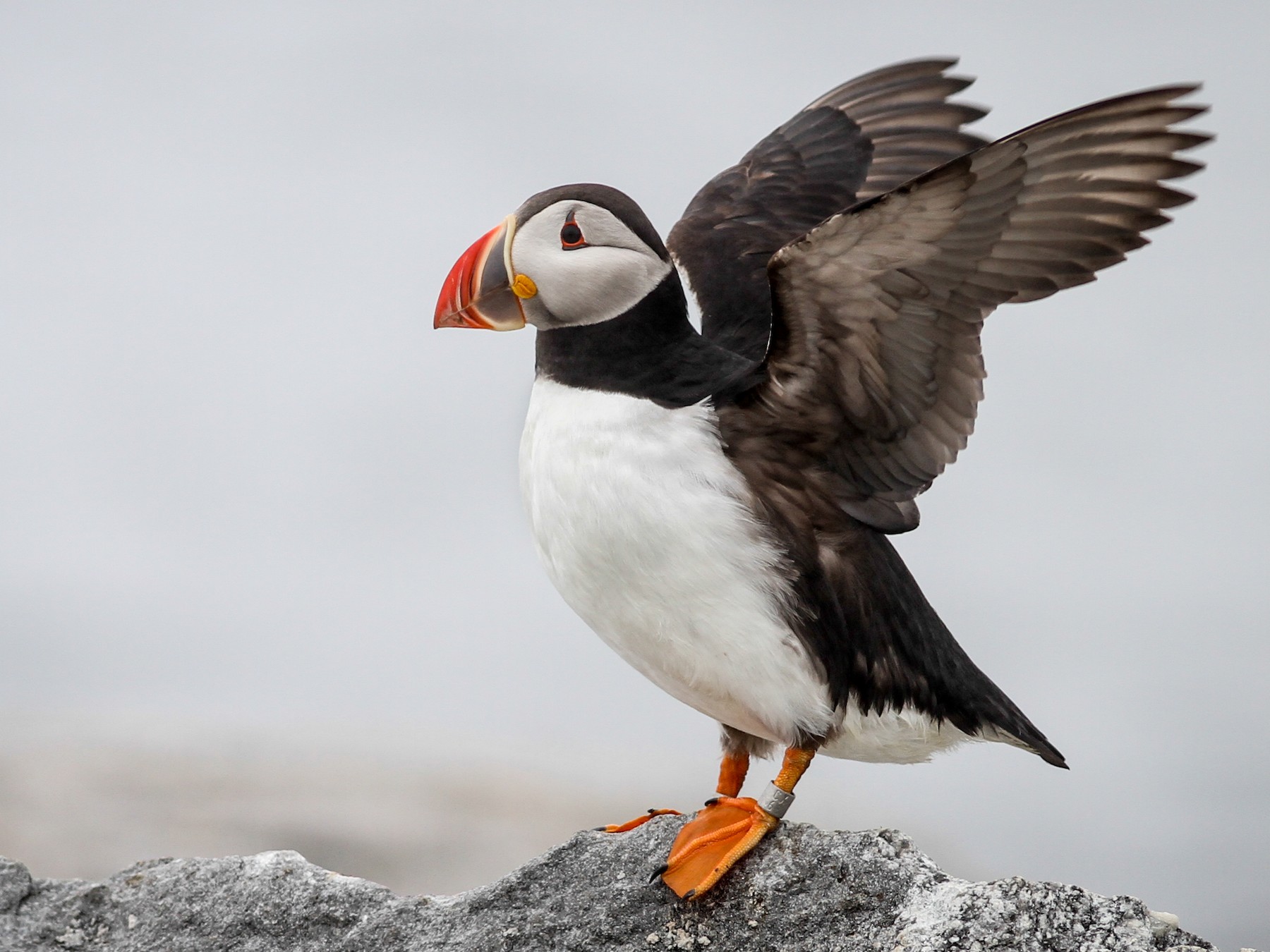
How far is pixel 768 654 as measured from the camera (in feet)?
9.44

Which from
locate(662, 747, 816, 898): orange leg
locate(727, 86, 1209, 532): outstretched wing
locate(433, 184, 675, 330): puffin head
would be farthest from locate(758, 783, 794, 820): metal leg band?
locate(433, 184, 675, 330): puffin head

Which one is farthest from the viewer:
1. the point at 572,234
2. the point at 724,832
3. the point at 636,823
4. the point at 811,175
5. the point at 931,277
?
the point at 811,175

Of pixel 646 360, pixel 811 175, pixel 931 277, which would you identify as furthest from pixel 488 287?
pixel 811 175

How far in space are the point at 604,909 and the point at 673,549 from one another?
2.49 feet

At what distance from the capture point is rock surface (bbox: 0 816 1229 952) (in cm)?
254

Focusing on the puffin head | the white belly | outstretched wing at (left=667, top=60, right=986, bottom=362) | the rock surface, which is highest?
outstretched wing at (left=667, top=60, right=986, bottom=362)

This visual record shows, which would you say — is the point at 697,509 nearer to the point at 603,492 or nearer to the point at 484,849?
the point at 603,492

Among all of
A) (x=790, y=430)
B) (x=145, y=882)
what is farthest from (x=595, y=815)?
(x=790, y=430)

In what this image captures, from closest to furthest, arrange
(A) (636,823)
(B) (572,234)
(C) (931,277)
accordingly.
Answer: (C) (931,277)
(B) (572,234)
(A) (636,823)

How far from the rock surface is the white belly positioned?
0.32 m

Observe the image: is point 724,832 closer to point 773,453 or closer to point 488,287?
point 773,453

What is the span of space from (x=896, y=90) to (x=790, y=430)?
57.2 inches

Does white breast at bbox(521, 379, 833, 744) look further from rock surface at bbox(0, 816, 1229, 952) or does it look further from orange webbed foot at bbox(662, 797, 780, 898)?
rock surface at bbox(0, 816, 1229, 952)

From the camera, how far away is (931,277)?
2.76 meters
